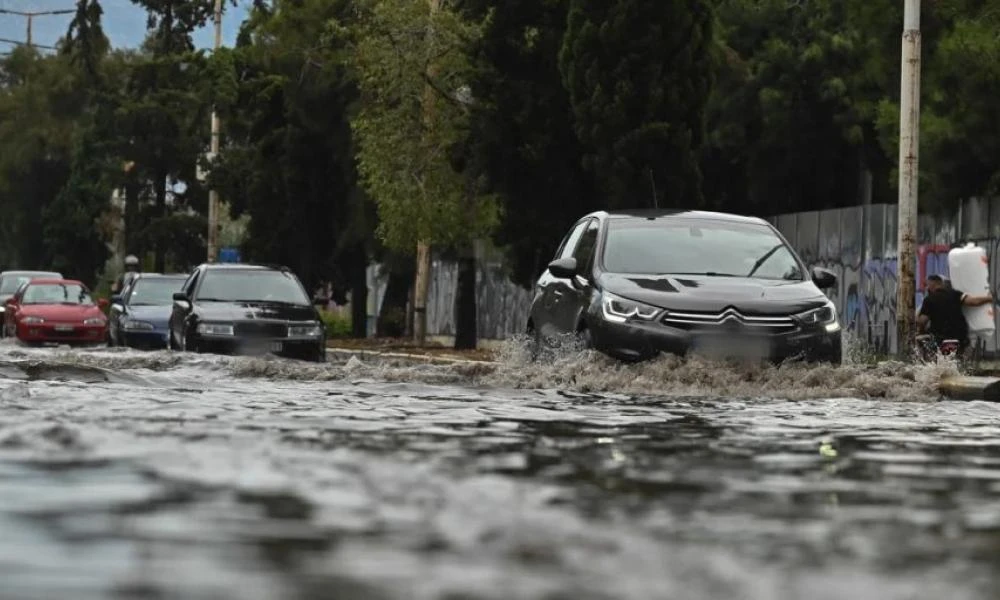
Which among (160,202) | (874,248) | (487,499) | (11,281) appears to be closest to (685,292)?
(487,499)

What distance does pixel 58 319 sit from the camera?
124ft

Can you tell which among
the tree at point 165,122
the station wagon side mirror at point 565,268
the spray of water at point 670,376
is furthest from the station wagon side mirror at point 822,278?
the tree at point 165,122

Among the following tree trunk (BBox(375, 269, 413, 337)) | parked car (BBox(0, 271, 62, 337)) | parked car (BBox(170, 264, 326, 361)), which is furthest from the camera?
parked car (BBox(0, 271, 62, 337))

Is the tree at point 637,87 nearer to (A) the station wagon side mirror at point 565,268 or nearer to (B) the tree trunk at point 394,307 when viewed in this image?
(A) the station wagon side mirror at point 565,268

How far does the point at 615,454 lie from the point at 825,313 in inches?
280

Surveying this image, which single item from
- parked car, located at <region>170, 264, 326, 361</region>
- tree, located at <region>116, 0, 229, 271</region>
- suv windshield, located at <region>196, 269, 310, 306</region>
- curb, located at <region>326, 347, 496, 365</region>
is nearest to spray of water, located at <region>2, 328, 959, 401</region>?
parked car, located at <region>170, 264, 326, 361</region>

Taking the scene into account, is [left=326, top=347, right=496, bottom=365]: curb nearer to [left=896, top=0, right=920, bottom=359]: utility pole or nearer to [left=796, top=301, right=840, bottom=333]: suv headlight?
[left=896, top=0, right=920, bottom=359]: utility pole

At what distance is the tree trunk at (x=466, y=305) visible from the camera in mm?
37500

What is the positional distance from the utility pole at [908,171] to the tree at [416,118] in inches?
418

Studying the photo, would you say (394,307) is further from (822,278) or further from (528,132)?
(822,278)

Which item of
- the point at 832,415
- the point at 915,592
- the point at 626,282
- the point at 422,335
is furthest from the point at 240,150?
the point at 915,592

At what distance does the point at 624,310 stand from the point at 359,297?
102 feet

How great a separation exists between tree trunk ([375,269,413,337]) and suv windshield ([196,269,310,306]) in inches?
640

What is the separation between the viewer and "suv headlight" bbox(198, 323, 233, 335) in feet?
82.7
